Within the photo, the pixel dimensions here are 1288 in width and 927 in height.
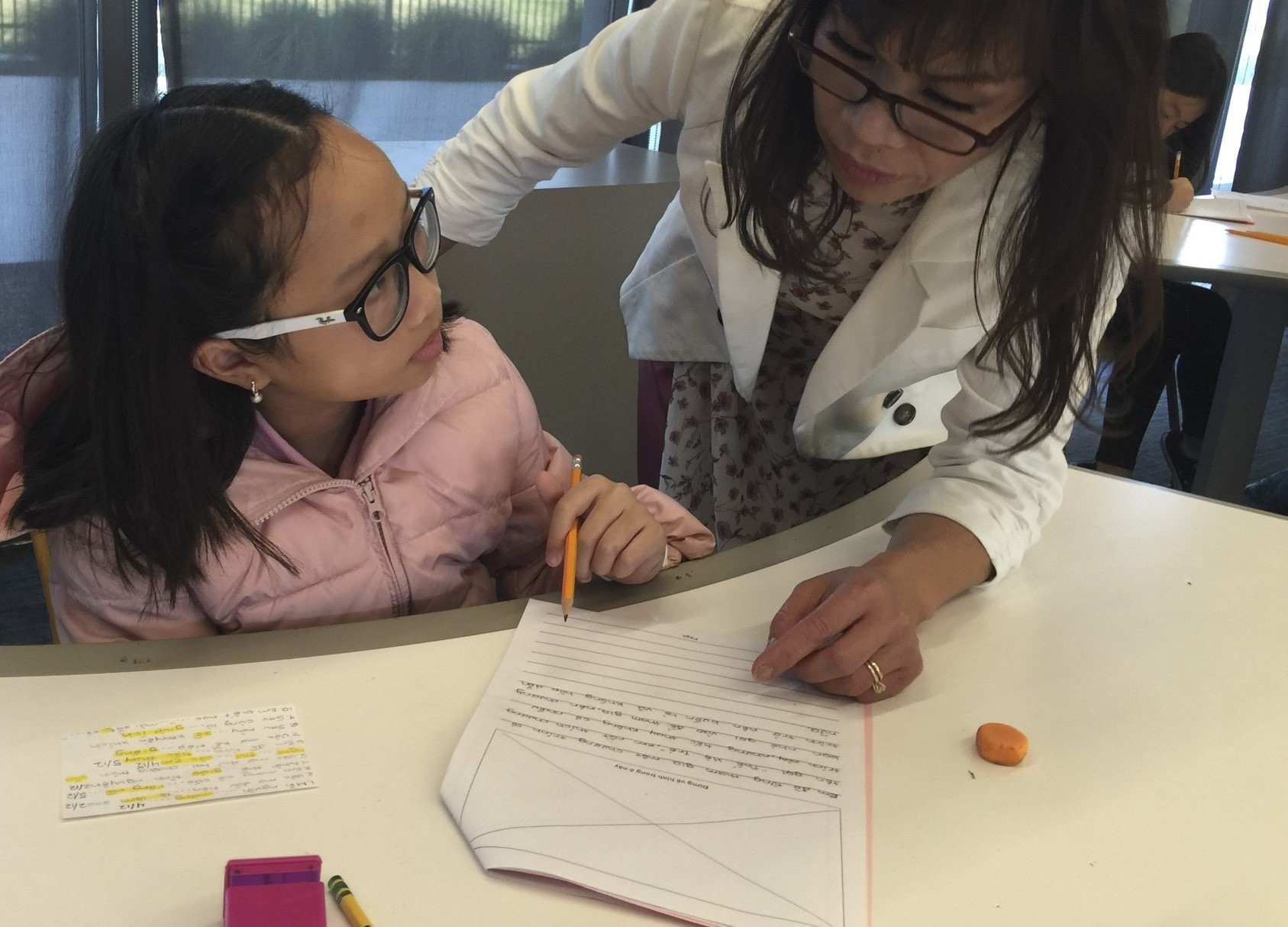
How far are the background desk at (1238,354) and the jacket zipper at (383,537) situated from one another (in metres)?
1.71

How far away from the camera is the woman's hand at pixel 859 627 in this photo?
0.83 meters

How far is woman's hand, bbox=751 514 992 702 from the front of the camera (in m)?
0.83

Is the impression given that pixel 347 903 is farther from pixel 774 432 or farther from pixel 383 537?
pixel 774 432

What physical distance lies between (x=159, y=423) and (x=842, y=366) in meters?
0.63

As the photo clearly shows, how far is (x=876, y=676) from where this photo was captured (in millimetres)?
832

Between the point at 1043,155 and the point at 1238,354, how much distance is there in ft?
5.59

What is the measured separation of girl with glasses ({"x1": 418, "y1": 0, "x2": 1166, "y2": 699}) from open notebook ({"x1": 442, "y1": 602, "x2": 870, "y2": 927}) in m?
0.06

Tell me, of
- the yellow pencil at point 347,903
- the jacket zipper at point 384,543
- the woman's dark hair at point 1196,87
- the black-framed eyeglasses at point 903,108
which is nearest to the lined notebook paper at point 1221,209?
the woman's dark hair at point 1196,87

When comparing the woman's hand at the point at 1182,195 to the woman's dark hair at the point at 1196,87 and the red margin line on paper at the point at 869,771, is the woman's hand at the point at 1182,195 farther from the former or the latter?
the red margin line on paper at the point at 869,771

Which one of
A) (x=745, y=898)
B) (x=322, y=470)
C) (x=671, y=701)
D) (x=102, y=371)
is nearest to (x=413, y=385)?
(x=322, y=470)

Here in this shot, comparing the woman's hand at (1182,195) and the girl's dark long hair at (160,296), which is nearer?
the girl's dark long hair at (160,296)

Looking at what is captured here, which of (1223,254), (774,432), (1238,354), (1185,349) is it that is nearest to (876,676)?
(774,432)

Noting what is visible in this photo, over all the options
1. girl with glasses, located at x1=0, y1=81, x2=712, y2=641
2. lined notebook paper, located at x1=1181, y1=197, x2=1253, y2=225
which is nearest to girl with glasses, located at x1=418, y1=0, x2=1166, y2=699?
girl with glasses, located at x1=0, y1=81, x2=712, y2=641

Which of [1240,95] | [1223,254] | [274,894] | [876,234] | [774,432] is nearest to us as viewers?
[274,894]
